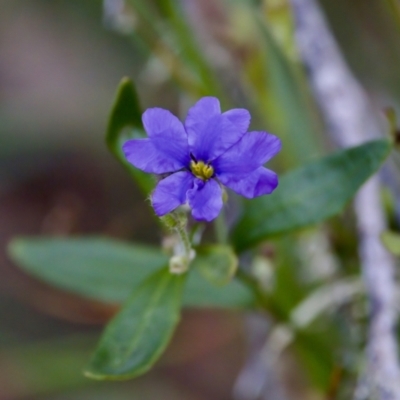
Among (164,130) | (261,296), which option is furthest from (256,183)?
(261,296)

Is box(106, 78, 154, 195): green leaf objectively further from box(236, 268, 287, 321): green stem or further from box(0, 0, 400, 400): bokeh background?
box(0, 0, 400, 400): bokeh background

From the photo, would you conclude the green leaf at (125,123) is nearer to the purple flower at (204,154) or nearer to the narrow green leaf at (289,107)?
the purple flower at (204,154)

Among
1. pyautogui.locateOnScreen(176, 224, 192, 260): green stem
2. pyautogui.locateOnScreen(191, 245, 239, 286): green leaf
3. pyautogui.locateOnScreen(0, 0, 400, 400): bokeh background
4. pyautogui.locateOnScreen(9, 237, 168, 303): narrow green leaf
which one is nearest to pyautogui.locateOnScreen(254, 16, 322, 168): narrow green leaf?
pyautogui.locateOnScreen(0, 0, 400, 400): bokeh background

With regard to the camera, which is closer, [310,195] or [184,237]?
[184,237]

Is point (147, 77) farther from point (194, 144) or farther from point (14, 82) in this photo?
point (194, 144)

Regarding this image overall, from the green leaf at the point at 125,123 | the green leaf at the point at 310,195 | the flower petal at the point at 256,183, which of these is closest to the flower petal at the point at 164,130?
the flower petal at the point at 256,183

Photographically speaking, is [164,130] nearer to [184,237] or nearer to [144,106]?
[184,237]
